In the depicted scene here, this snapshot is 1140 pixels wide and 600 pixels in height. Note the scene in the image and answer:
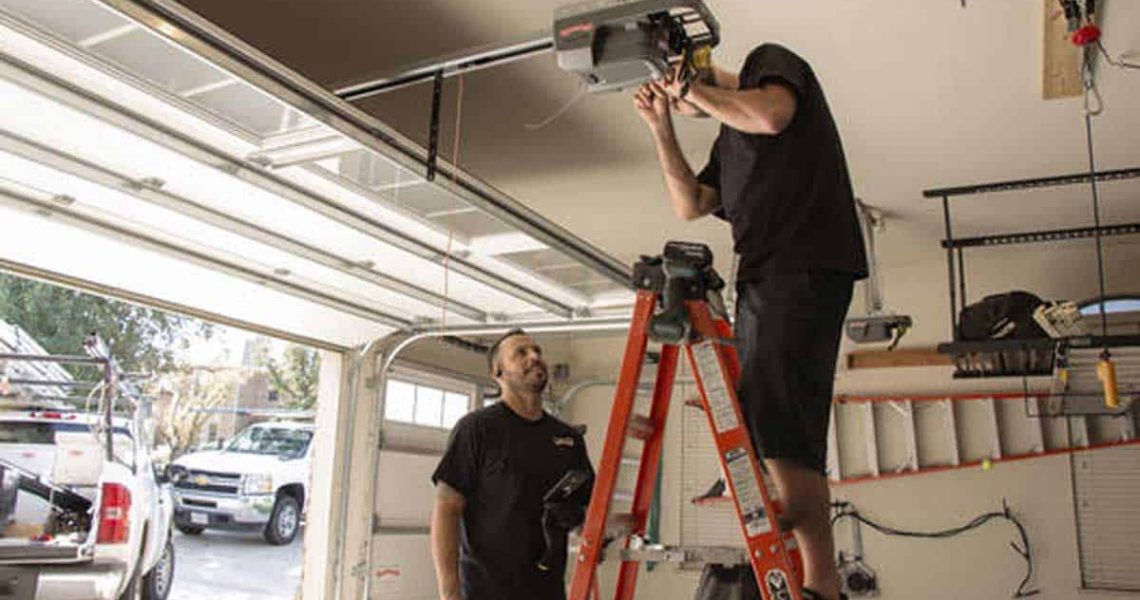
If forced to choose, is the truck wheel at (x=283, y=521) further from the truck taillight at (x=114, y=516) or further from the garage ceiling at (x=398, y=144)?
the garage ceiling at (x=398, y=144)

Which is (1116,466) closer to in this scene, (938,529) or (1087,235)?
(938,529)

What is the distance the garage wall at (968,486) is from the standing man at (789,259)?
3.68 m

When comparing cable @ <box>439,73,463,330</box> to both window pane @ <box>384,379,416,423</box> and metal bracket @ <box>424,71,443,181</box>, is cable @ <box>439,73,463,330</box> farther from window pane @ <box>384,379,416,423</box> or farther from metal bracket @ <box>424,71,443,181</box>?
window pane @ <box>384,379,416,423</box>

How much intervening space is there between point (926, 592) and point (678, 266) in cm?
482

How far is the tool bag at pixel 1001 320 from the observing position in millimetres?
4051

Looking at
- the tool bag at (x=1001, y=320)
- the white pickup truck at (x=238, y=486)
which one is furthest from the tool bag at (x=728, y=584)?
the white pickup truck at (x=238, y=486)

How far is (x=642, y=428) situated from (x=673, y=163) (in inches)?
23.8

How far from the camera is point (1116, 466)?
5.20 m

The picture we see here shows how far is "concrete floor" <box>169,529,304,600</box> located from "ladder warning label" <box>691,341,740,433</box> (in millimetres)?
6590

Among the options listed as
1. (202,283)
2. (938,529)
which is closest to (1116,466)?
(938,529)

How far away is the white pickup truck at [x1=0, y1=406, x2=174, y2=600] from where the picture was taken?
196 inches

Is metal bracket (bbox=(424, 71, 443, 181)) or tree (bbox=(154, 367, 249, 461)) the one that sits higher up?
metal bracket (bbox=(424, 71, 443, 181))

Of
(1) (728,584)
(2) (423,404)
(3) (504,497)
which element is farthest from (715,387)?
(2) (423,404)

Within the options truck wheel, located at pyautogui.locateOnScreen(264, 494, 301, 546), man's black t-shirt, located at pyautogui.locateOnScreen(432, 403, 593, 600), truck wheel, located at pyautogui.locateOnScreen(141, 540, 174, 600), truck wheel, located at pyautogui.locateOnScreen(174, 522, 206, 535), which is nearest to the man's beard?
man's black t-shirt, located at pyautogui.locateOnScreen(432, 403, 593, 600)
